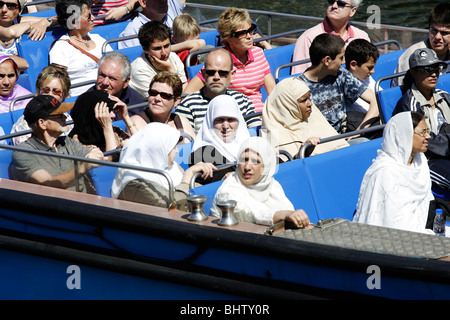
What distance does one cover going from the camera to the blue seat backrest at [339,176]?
4.60m

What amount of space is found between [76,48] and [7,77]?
962 mm

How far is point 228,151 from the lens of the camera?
184 inches

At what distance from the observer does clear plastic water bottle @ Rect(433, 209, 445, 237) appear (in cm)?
454

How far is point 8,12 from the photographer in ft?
22.9

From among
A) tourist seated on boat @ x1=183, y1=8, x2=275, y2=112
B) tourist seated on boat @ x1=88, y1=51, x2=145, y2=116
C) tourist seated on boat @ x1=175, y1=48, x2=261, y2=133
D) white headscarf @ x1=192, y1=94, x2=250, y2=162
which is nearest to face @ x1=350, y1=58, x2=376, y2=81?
tourist seated on boat @ x1=183, y1=8, x2=275, y2=112

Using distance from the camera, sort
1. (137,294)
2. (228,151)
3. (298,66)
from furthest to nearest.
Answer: (298,66), (228,151), (137,294)

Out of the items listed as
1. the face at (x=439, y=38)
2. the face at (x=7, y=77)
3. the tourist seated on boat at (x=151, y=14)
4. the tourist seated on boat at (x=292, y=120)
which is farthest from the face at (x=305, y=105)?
the tourist seated on boat at (x=151, y=14)

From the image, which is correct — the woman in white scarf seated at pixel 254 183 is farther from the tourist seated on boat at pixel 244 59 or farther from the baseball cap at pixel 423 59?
the tourist seated on boat at pixel 244 59
